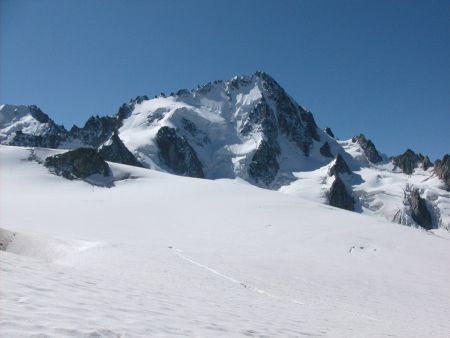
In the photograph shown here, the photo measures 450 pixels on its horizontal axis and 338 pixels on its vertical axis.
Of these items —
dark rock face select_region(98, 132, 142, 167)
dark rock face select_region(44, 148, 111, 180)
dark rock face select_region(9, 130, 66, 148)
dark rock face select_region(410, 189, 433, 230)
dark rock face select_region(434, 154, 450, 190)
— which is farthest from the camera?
dark rock face select_region(434, 154, 450, 190)

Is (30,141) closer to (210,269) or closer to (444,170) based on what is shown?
(210,269)

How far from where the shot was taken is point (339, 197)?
16450 cm

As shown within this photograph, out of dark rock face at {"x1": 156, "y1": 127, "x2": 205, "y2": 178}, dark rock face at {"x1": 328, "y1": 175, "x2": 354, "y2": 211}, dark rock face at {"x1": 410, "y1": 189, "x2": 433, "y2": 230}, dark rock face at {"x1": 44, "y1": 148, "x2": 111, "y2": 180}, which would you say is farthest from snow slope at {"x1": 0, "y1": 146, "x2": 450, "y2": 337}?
dark rock face at {"x1": 410, "y1": 189, "x2": 433, "y2": 230}

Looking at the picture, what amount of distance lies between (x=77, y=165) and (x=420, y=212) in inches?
5564

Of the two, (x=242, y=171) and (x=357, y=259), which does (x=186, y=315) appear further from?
(x=242, y=171)

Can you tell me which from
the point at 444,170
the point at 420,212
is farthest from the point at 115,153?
the point at 444,170

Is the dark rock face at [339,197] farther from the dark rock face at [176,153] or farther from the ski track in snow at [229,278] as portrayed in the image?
the ski track in snow at [229,278]

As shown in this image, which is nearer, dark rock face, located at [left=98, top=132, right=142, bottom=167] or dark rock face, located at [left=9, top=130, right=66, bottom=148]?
dark rock face, located at [left=98, top=132, right=142, bottom=167]

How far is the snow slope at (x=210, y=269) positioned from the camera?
25.8 ft

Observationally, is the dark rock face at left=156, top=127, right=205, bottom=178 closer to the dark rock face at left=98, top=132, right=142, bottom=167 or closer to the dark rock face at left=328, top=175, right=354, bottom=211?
the dark rock face at left=98, top=132, right=142, bottom=167

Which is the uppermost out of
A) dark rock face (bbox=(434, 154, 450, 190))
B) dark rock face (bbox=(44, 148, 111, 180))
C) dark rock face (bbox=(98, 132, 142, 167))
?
dark rock face (bbox=(434, 154, 450, 190))

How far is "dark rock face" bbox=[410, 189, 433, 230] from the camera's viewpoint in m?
158

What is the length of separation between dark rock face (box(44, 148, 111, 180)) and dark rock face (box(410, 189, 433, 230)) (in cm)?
13280

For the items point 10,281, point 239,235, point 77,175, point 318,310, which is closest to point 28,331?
point 10,281
